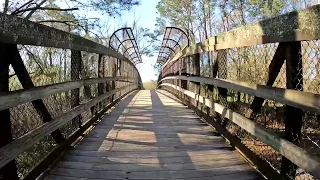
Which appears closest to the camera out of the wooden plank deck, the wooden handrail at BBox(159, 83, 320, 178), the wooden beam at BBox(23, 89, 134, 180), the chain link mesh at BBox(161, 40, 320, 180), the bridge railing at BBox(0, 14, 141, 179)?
the wooden handrail at BBox(159, 83, 320, 178)

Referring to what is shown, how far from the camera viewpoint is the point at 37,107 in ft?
8.27

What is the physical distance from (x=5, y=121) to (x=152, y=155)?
1495 millimetres

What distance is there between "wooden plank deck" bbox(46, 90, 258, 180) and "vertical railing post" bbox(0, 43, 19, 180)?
525 mm

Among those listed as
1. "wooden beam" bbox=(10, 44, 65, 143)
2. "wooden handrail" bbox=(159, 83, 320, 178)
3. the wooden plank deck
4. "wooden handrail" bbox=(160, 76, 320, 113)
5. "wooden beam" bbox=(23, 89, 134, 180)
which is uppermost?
"wooden beam" bbox=(10, 44, 65, 143)

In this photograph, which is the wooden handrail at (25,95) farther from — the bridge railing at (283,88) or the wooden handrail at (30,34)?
the bridge railing at (283,88)

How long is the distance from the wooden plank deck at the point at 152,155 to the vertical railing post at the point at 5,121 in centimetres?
52

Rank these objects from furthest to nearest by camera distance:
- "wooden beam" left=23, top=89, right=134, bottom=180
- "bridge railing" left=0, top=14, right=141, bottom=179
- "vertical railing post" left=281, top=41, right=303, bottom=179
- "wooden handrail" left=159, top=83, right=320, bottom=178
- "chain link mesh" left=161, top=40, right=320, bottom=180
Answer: "chain link mesh" left=161, top=40, right=320, bottom=180 → "wooden beam" left=23, top=89, right=134, bottom=180 → "vertical railing post" left=281, top=41, right=303, bottom=179 → "bridge railing" left=0, top=14, right=141, bottom=179 → "wooden handrail" left=159, top=83, right=320, bottom=178

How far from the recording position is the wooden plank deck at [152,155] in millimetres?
2582

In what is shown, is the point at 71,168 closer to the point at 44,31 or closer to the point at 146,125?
the point at 44,31

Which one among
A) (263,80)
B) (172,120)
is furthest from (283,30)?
(172,120)

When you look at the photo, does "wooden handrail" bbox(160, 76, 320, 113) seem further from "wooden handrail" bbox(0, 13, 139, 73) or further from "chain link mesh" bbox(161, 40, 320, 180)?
"wooden handrail" bbox(0, 13, 139, 73)

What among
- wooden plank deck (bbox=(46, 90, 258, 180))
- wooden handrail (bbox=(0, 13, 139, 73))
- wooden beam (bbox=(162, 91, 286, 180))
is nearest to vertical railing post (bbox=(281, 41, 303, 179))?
wooden beam (bbox=(162, 91, 286, 180))

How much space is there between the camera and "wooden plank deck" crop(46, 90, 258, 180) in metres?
2.58

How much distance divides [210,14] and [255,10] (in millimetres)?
5334
